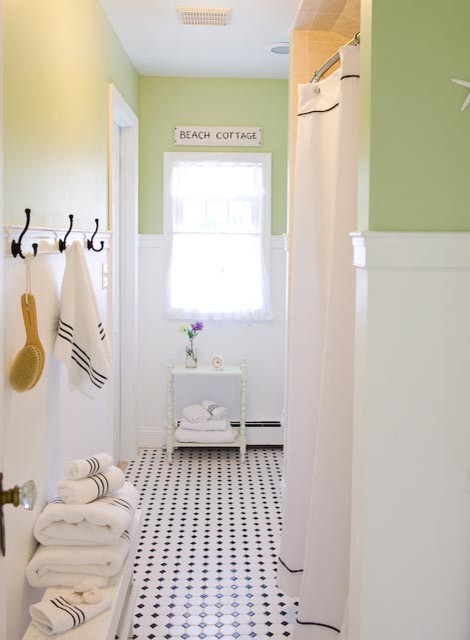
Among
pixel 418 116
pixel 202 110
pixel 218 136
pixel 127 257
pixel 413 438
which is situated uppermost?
pixel 202 110

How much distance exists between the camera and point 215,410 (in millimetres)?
4988

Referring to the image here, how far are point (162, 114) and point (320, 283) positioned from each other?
8.79ft

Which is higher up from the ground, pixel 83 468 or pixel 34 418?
pixel 34 418

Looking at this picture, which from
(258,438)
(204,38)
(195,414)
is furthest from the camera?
(258,438)

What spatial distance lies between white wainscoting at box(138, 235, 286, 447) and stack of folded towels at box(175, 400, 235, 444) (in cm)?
25

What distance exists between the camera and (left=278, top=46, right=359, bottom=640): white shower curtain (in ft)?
8.09

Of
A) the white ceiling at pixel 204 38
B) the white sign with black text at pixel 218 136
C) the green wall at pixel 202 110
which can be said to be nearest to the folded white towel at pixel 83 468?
the white ceiling at pixel 204 38

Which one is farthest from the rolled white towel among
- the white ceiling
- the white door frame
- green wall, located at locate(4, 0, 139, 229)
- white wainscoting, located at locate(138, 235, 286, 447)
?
white wainscoting, located at locate(138, 235, 286, 447)

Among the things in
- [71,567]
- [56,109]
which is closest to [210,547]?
[71,567]

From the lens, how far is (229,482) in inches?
179

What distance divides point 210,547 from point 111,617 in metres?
1.59

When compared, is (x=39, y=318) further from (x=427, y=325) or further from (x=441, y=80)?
(x=441, y=80)

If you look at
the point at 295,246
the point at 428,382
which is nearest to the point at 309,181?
the point at 295,246

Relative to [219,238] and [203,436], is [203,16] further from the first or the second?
[203,436]
